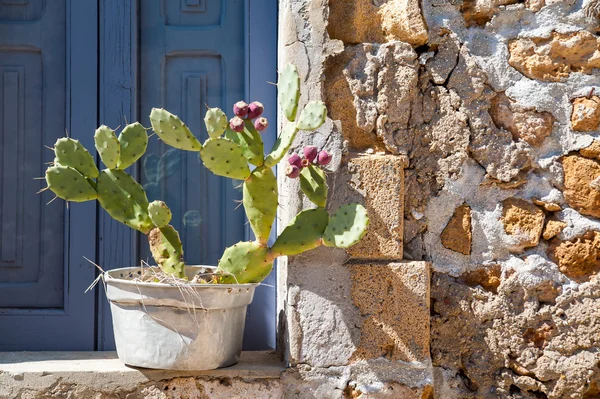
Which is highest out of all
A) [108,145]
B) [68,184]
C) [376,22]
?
[376,22]

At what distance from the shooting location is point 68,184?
188cm

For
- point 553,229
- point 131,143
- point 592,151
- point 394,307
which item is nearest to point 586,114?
point 592,151

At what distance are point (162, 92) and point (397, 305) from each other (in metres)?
1.05

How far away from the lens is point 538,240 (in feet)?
6.79

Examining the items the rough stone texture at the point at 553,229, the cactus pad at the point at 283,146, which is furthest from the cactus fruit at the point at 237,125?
the rough stone texture at the point at 553,229

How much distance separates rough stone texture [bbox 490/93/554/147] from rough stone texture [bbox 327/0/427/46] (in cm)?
30

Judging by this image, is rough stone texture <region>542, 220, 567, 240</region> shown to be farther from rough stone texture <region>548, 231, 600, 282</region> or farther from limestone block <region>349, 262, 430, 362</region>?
limestone block <region>349, 262, 430, 362</region>

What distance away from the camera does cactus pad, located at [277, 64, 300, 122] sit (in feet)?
6.05

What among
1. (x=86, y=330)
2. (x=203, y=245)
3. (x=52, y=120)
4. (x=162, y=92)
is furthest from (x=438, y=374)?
(x=52, y=120)

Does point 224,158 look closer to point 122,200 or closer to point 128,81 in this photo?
point 122,200

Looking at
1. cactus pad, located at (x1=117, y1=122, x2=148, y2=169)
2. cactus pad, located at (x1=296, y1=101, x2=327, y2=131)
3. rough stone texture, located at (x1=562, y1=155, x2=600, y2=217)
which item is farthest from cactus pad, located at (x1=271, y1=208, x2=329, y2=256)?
rough stone texture, located at (x1=562, y1=155, x2=600, y2=217)

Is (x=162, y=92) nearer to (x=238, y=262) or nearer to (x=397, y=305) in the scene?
(x=238, y=262)

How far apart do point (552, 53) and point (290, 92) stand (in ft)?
2.72

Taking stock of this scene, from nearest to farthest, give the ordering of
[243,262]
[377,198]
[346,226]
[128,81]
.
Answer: [346,226] → [243,262] → [377,198] → [128,81]
